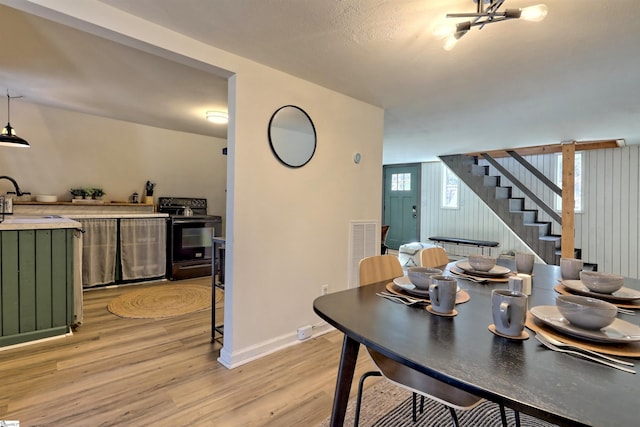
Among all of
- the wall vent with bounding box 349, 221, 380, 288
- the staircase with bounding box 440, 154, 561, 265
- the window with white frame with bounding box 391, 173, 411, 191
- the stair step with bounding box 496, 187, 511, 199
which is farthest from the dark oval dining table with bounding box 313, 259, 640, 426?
the window with white frame with bounding box 391, 173, 411, 191

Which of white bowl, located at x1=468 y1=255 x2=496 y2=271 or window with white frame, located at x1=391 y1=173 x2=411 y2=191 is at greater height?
window with white frame, located at x1=391 y1=173 x2=411 y2=191

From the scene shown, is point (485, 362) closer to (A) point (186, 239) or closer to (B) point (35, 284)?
(B) point (35, 284)

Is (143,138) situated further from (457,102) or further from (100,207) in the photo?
(457,102)

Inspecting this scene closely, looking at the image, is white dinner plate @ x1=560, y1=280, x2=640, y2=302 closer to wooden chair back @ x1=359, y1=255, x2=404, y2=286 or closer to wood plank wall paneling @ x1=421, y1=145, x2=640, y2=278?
wooden chair back @ x1=359, y1=255, x2=404, y2=286

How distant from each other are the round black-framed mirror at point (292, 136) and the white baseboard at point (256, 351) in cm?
137

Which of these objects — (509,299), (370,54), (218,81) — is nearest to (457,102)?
(370,54)

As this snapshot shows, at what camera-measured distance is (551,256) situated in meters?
4.53

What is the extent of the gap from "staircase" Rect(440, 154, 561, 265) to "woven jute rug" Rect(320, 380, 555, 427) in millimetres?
3717

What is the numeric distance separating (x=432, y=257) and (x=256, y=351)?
4.67ft

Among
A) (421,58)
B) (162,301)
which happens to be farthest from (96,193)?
(421,58)

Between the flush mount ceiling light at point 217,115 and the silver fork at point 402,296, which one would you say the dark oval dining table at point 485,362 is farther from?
the flush mount ceiling light at point 217,115

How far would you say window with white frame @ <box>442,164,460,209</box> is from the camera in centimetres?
659

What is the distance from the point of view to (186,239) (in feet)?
14.5

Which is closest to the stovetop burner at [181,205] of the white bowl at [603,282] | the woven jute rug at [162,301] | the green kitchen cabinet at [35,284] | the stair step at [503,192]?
the woven jute rug at [162,301]
